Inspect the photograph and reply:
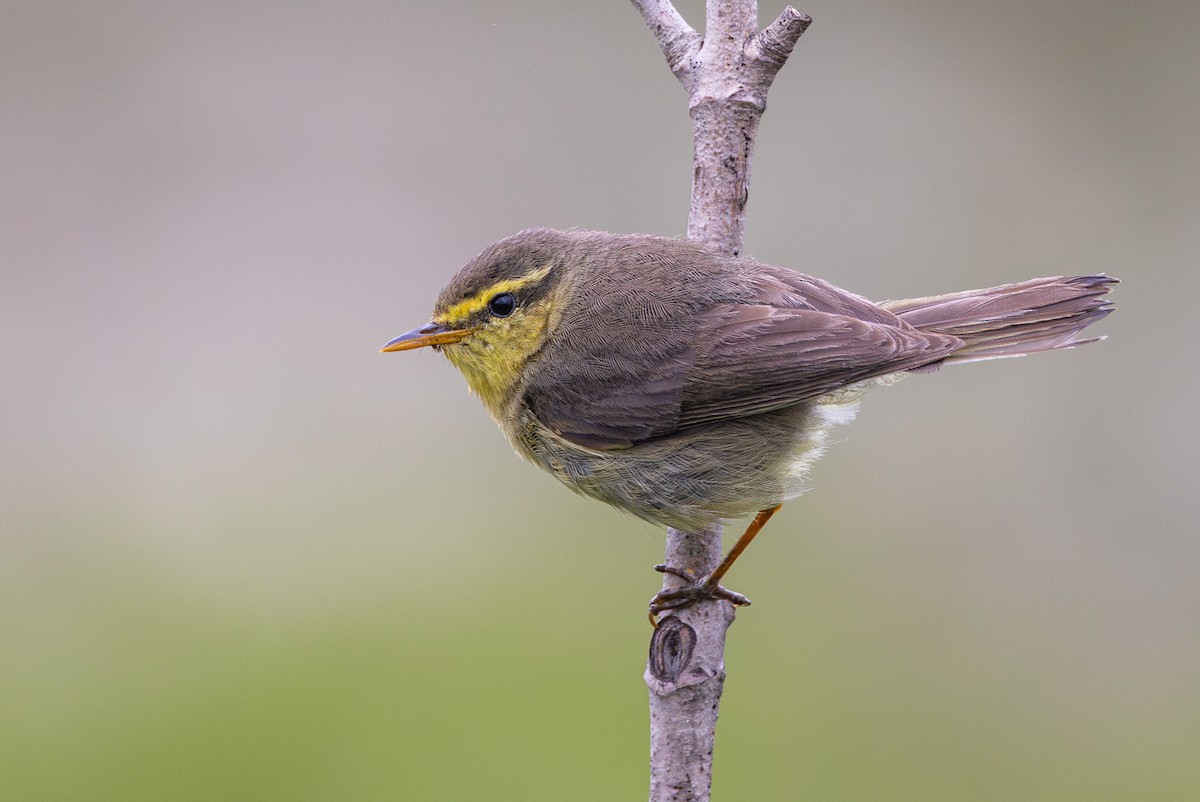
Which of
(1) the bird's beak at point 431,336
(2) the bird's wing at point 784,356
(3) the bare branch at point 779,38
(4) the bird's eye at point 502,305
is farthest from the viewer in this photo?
(4) the bird's eye at point 502,305

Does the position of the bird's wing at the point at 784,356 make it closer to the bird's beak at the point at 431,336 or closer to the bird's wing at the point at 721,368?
the bird's wing at the point at 721,368

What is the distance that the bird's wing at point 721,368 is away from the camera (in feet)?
11.5

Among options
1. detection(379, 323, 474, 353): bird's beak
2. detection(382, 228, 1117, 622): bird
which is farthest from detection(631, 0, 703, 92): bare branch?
detection(379, 323, 474, 353): bird's beak

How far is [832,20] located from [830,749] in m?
5.49

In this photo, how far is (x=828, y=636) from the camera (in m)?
5.95

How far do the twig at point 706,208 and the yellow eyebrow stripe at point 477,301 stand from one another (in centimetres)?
55

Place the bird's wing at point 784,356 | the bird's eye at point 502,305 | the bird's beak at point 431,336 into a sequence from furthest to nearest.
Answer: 1. the bird's eye at point 502,305
2. the bird's beak at point 431,336
3. the bird's wing at point 784,356

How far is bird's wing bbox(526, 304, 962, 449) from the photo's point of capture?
11.5 feet

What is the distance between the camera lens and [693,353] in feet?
11.8

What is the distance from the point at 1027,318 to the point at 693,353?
98 cm

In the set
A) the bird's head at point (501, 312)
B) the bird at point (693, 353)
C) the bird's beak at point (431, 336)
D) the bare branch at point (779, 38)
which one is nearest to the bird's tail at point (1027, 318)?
the bird at point (693, 353)

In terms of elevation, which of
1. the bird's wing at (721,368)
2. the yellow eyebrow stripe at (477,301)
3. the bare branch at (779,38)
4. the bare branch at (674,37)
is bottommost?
the bird's wing at (721,368)

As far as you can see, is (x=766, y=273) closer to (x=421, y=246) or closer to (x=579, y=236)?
(x=579, y=236)

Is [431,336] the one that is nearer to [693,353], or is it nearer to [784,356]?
[693,353]
